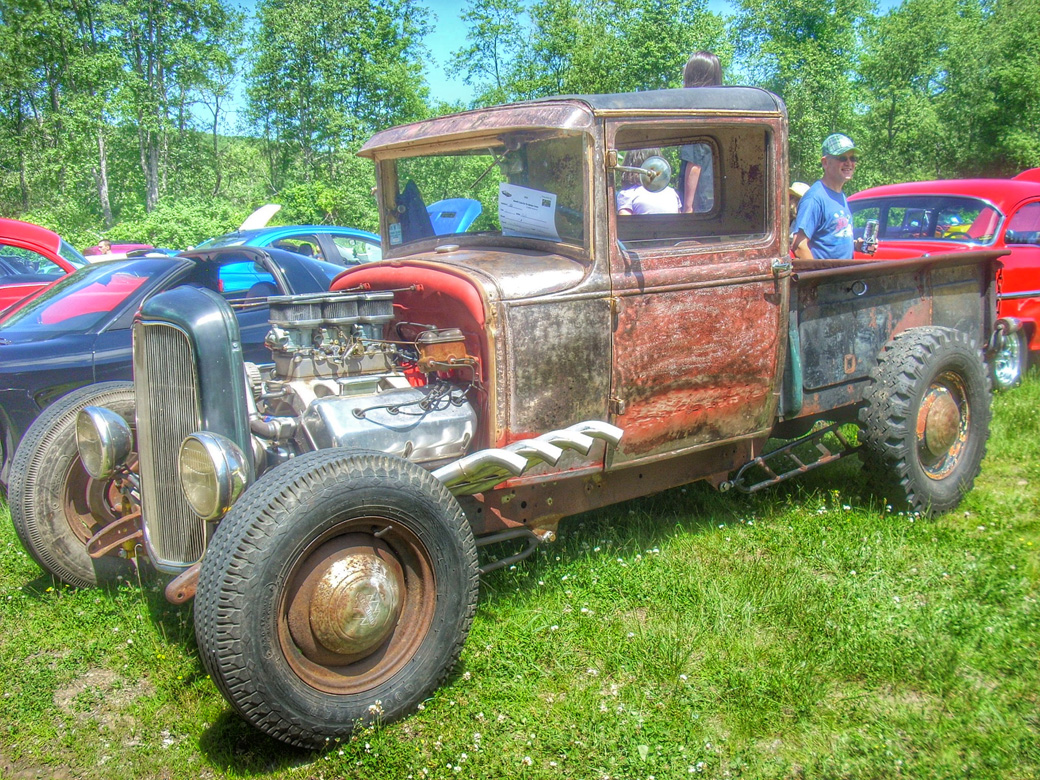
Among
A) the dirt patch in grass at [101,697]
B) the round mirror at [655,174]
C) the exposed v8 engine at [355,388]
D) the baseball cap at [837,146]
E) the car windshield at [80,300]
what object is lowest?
the dirt patch in grass at [101,697]

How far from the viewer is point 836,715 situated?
8.82 ft

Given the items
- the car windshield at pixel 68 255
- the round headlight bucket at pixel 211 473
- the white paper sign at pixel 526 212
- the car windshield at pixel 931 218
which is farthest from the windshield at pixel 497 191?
the car windshield at pixel 68 255

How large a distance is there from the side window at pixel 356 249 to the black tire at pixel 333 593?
7.09 m

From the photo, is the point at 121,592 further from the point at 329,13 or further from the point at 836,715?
the point at 329,13

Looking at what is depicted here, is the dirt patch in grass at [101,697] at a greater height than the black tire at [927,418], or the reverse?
the black tire at [927,418]

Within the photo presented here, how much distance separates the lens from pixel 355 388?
124 inches

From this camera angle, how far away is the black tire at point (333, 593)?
231 centimetres

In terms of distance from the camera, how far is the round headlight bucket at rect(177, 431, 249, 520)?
2.54 metres

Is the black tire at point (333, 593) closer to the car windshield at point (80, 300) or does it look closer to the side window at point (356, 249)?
the car windshield at point (80, 300)

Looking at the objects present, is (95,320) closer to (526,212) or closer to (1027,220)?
(526,212)

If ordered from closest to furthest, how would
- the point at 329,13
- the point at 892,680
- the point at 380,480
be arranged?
the point at 380,480, the point at 892,680, the point at 329,13

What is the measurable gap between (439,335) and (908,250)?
5.07 m

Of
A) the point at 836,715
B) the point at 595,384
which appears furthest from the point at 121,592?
the point at 836,715

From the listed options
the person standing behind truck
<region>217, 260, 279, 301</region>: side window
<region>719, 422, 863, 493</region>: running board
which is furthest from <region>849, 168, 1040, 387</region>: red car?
<region>217, 260, 279, 301</region>: side window
